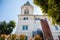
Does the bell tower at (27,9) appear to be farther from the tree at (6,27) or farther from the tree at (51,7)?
the tree at (51,7)

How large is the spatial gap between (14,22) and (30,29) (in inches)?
182

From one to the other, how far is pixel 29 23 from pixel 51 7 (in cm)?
2100

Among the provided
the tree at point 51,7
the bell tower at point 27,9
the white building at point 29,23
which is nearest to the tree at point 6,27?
the white building at point 29,23

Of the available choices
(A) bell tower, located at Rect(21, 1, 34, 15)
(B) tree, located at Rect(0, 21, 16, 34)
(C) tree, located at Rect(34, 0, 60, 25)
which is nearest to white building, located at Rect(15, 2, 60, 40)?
(A) bell tower, located at Rect(21, 1, 34, 15)

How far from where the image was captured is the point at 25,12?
29312 mm

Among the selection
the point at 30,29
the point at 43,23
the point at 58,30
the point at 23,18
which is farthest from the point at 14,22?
the point at 43,23

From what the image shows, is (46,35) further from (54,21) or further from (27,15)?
(27,15)

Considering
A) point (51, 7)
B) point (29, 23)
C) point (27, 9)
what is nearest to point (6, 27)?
point (29, 23)

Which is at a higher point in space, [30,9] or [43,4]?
[43,4]

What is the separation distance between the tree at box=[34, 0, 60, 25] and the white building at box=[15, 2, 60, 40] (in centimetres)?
1744

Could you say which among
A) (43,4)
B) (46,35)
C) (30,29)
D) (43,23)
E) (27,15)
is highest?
(43,4)

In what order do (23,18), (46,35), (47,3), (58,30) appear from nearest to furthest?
(47,3)
(46,35)
(58,30)
(23,18)

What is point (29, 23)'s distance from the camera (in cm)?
2702

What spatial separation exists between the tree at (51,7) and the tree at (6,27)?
21285 millimetres
